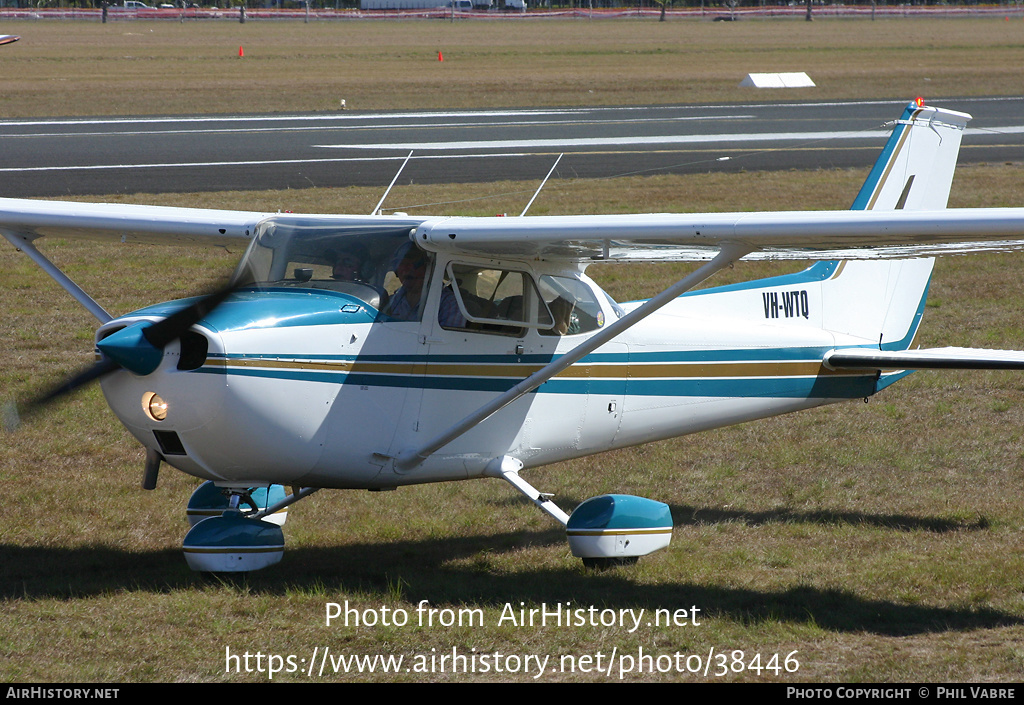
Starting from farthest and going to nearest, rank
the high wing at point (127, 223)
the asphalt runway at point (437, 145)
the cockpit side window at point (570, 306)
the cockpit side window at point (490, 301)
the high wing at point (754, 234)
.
A: the asphalt runway at point (437, 145)
the high wing at point (127, 223)
the cockpit side window at point (570, 306)
the cockpit side window at point (490, 301)
the high wing at point (754, 234)

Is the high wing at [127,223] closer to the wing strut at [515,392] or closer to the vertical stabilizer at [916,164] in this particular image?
the wing strut at [515,392]

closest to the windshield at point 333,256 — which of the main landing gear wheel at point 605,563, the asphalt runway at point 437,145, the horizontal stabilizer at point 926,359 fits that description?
the main landing gear wheel at point 605,563

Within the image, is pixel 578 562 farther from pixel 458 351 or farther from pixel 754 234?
pixel 754 234

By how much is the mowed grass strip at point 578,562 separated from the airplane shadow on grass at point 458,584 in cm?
2

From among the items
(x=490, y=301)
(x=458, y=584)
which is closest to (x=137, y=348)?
(x=490, y=301)

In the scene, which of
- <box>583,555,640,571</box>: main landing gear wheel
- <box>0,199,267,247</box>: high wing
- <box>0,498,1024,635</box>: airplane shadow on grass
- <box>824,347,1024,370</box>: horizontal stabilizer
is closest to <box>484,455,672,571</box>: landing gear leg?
<box>583,555,640,571</box>: main landing gear wheel

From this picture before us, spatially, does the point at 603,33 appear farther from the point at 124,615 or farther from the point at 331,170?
the point at 124,615

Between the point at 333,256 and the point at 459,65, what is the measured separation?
152 ft

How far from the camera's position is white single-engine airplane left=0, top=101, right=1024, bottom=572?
589 cm

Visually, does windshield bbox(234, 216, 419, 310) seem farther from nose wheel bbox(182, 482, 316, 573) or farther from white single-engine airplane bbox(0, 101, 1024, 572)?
nose wheel bbox(182, 482, 316, 573)

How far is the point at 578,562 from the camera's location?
723 centimetres

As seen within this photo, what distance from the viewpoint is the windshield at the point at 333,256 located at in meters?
6.46

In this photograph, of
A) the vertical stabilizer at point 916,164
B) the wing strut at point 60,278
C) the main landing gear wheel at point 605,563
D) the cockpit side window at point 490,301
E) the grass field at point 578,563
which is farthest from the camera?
the vertical stabilizer at point 916,164

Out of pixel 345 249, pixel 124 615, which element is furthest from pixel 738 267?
pixel 124 615
